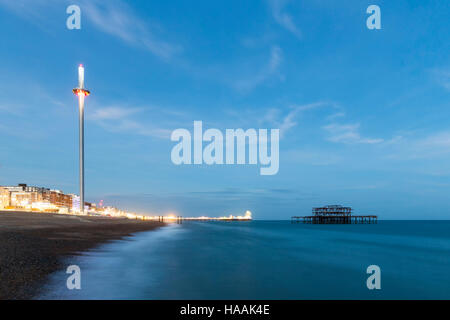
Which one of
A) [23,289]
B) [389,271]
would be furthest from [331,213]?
[23,289]

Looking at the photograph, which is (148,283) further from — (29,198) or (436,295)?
(29,198)

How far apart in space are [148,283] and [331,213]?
14844cm

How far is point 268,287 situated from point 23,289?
1091 cm

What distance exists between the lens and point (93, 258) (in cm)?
1806

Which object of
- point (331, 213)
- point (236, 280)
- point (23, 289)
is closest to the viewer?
point (23, 289)

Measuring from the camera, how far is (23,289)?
980cm

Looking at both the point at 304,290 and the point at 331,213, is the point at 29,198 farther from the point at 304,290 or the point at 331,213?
the point at 304,290
